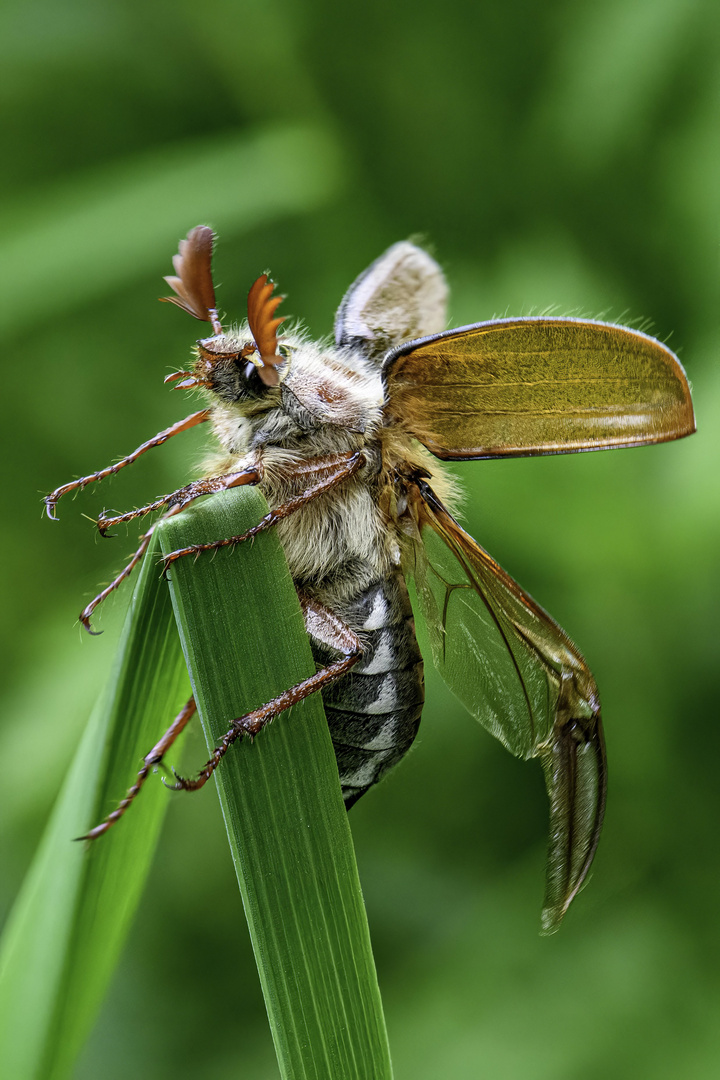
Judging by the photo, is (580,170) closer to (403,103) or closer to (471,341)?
(403,103)

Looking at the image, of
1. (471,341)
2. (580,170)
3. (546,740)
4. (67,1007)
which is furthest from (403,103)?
(67,1007)

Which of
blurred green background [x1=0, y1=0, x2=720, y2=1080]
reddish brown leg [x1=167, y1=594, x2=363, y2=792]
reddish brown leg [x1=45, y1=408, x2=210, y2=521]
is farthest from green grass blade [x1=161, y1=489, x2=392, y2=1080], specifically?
blurred green background [x1=0, y1=0, x2=720, y2=1080]

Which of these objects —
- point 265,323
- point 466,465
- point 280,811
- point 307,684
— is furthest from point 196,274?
point 466,465

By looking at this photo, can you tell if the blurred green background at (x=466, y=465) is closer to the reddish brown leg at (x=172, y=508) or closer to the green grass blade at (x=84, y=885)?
the reddish brown leg at (x=172, y=508)

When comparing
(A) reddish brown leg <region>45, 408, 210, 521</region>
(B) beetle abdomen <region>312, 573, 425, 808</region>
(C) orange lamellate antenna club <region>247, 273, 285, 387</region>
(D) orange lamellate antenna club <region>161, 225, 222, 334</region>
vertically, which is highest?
(D) orange lamellate antenna club <region>161, 225, 222, 334</region>

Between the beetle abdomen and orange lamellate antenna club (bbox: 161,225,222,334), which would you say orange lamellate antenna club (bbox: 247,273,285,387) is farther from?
the beetle abdomen

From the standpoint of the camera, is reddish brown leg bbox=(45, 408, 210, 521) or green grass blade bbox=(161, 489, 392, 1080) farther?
reddish brown leg bbox=(45, 408, 210, 521)
